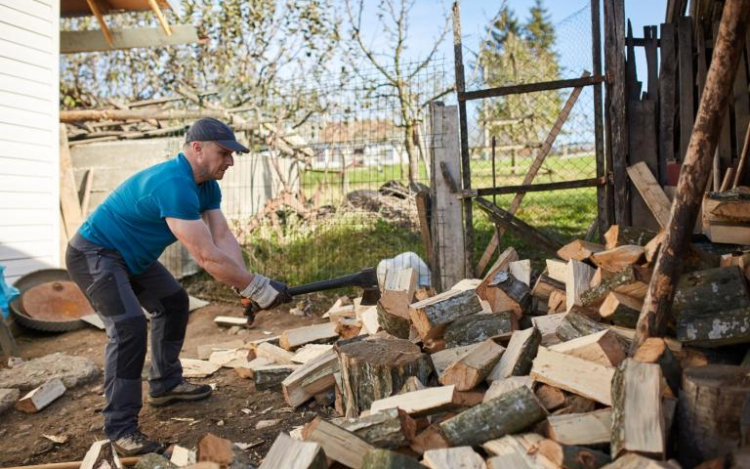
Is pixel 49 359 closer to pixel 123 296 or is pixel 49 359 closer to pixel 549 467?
pixel 123 296

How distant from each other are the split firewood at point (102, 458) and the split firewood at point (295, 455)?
971 mm

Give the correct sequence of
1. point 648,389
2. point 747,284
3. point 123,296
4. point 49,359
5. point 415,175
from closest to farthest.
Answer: point 648,389
point 747,284
point 123,296
point 49,359
point 415,175

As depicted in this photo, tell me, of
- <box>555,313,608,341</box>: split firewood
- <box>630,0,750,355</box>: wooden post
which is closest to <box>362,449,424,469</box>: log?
<box>630,0,750,355</box>: wooden post

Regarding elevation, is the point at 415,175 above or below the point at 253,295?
above

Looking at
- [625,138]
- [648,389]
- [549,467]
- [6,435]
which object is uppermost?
[625,138]

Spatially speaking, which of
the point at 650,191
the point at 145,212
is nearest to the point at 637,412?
the point at 145,212

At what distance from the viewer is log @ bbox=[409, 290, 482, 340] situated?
3359 millimetres

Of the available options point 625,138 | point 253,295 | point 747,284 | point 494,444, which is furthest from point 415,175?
point 494,444

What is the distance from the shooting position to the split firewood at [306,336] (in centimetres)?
450

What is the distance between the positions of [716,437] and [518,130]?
6.73 m

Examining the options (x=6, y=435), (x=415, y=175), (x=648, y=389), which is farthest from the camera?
(x=415, y=175)

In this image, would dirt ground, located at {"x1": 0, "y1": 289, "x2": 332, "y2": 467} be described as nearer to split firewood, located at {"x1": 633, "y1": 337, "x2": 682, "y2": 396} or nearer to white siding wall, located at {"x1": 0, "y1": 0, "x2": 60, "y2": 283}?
split firewood, located at {"x1": 633, "y1": 337, "x2": 682, "y2": 396}

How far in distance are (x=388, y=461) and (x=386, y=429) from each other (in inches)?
12.8

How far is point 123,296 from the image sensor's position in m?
3.36
